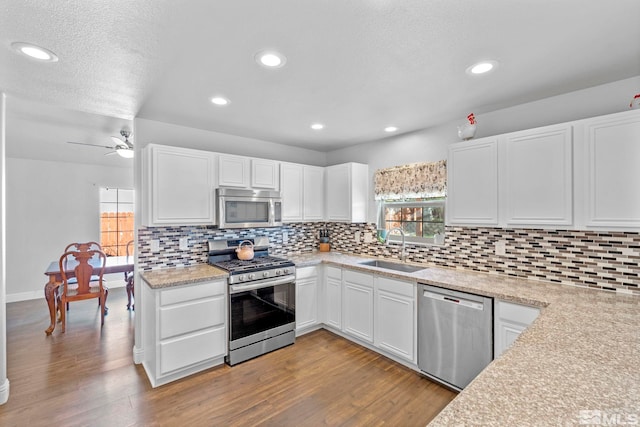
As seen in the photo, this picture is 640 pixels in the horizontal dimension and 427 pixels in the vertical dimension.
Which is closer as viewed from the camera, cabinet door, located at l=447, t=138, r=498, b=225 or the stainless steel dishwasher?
the stainless steel dishwasher

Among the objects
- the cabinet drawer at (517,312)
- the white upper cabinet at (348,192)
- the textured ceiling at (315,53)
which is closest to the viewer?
the textured ceiling at (315,53)

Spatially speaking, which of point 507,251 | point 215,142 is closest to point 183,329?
point 215,142

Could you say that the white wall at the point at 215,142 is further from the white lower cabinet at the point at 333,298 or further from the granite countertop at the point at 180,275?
the white lower cabinet at the point at 333,298

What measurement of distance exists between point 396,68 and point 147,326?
317cm

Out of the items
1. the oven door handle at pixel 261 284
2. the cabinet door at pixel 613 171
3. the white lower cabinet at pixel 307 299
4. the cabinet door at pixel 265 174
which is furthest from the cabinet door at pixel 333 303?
the cabinet door at pixel 613 171

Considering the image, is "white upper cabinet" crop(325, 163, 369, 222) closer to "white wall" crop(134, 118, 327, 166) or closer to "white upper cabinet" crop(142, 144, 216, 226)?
"white wall" crop(134, 118, 327, 166)

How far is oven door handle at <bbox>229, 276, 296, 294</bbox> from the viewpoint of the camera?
9.64 feet

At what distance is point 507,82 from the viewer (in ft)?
7.29

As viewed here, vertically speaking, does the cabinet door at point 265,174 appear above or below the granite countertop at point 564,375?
above

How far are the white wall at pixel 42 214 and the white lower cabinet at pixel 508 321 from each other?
682 centimetres

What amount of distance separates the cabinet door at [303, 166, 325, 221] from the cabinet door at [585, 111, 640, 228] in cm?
287

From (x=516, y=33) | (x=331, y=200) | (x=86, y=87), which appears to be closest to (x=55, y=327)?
(x=86, y=87)

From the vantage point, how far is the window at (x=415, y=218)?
11.2 feet

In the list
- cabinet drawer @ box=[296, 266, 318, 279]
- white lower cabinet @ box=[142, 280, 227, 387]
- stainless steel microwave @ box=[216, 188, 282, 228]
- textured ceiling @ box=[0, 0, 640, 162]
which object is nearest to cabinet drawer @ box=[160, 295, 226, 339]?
white lower cabinet @ box=[142, 280, 227, 387]
